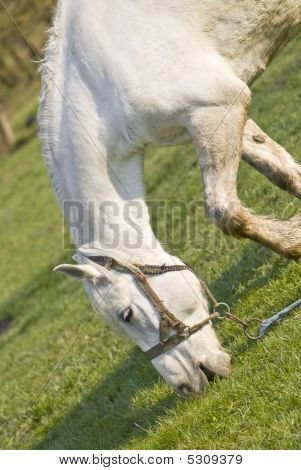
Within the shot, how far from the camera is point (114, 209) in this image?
5223mm

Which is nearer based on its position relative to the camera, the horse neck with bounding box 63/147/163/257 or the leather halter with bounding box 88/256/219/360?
the leather halter with bounding box 88/256/219/360

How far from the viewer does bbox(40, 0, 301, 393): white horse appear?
499cm

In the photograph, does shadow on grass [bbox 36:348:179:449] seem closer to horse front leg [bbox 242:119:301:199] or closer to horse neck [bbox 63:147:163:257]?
horse neck [bbox 63:147:163:257]

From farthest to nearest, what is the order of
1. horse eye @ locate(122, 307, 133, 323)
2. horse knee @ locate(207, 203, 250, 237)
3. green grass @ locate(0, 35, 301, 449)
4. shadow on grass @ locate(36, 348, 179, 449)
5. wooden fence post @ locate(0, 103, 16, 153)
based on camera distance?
wooden fence post @ locate(0, 103, 16, 153) < shadow on grass @ locate(36, 348, 179, 449) < horse eye @ locate(122, 307, 133, 323) < horse knee @ locate(207, 203, 250, 237) < green grass @ locate(0, 35, 301, 449)

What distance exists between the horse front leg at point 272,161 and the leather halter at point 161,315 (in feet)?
4.04

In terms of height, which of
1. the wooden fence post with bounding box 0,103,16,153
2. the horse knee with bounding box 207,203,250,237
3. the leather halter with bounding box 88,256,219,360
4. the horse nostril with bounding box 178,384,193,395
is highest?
the horse knee with bounding box 207,203,250,237

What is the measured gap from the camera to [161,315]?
507cm

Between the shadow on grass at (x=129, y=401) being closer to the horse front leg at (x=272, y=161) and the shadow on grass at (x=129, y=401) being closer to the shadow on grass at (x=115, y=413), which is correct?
the shadow on grass at (x=115, y=413)

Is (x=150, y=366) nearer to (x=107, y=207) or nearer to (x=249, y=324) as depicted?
(x=249, y=324)

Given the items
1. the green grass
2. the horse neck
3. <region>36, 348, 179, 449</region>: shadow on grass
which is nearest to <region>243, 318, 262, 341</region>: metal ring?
the green grass

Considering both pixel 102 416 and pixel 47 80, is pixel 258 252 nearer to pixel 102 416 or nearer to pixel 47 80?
pixel 102 416

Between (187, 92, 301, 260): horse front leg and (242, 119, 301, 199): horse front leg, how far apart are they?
0.61 meters

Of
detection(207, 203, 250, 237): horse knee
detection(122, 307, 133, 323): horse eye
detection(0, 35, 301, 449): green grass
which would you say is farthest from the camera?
detection(122, 307, 133, 323): horse eye

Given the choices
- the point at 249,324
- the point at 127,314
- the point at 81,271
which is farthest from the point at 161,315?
the point at 249,324
